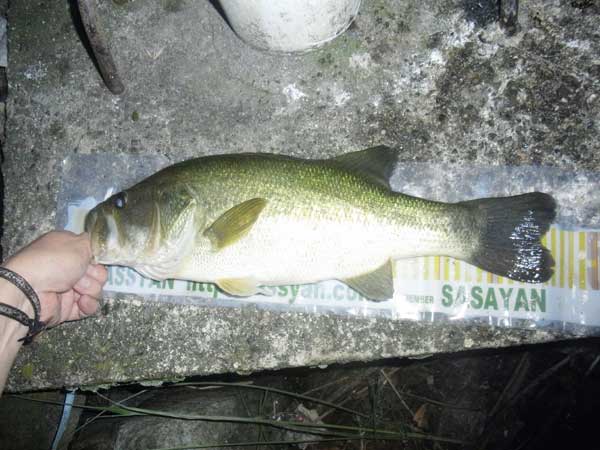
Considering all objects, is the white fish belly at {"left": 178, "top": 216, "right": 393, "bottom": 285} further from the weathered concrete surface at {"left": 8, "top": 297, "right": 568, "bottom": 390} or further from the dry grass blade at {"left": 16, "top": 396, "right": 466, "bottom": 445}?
the dry grass blade at {"left": 16, "top": 396, "right": 466, "bottom": 445}

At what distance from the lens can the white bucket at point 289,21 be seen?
1.86 m

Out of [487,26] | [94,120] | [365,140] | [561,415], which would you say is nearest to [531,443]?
[561,415]

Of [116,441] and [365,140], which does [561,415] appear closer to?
[365,140]

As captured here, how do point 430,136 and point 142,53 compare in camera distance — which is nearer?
point 430,136

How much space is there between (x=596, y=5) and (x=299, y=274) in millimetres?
2313

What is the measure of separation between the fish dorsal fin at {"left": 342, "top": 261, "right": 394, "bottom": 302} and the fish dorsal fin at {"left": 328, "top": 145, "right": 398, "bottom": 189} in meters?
0.43

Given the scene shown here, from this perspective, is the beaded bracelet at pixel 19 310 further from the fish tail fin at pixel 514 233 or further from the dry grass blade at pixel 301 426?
the fish tail fin at pixel 514 233

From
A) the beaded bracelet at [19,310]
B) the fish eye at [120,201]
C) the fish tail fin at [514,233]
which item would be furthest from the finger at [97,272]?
the fish tail fin at [514,233]

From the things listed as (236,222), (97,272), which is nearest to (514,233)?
(236,222)

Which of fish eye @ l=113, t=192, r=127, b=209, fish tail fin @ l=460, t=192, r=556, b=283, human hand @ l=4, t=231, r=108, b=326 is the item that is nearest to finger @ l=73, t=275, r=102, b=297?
human hand @ l=4, t=231, r=108, b=326

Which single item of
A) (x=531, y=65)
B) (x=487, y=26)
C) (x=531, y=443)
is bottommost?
(x=531, y=443)

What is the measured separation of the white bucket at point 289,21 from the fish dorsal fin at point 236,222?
36.5 inches

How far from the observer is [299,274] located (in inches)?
76.3

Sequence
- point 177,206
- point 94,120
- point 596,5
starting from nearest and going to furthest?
point 177,206 → point 596,5 → point 94,120
